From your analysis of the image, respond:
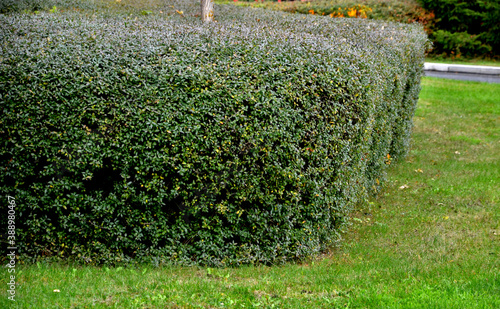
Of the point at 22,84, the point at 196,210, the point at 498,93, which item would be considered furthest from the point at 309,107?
the point at 498,93

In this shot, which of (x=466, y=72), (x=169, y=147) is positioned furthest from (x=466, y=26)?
(x=169, y=147)

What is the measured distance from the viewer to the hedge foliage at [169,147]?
4.22m

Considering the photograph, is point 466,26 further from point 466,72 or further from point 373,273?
point 373,273

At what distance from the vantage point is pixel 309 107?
466 centimetres

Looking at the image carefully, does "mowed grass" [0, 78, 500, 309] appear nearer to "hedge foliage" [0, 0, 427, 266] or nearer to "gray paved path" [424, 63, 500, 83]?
"hedge foliage" [0, 0, 427, 266]

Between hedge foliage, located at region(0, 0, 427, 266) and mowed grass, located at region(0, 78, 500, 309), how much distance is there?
305 millimetres

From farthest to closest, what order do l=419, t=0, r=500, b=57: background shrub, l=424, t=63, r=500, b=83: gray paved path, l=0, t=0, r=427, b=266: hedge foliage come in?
l=419, t=0, r=500, b=57: background shrub, l=424, t=63, r=500, b=83: gray paved path, l=0, t=0, r=427, b=266: hedge foliage

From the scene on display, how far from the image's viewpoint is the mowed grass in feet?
12.5

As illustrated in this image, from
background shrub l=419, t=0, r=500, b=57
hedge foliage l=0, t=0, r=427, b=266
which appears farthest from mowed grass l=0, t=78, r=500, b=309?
background shrub l=419, t=0, r=500, b=57

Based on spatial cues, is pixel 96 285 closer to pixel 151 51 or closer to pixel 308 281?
pixel 308 281

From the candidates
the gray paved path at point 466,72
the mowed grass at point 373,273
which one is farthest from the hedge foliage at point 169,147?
the gray paved path at point 466,72

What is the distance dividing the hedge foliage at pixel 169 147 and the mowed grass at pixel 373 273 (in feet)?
1.00

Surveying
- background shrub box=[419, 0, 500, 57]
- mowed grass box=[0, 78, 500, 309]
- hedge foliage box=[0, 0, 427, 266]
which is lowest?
mowed grass box=[0, 78, 500, 309]

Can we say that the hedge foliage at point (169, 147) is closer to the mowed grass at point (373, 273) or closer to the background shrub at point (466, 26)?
the mowed grass at point (373, 273)
